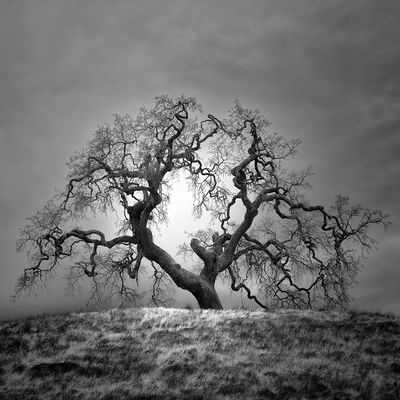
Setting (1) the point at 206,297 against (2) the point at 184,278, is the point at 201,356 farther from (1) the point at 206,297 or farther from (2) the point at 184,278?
(2) the point at 184,278

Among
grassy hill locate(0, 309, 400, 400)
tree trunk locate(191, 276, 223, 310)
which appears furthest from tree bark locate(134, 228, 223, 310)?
grassy hill locate(0, 309, 400, 400)

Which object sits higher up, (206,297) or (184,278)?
(184,278)

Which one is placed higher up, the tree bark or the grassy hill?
the tree bark

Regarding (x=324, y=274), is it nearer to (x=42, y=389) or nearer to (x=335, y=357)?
(x=335, y=357)

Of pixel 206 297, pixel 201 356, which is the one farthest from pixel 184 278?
pixel 201 356

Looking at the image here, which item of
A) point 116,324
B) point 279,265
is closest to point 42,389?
point 116,324

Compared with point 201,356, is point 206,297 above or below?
above

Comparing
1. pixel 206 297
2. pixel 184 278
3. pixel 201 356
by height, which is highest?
pixel 184 278

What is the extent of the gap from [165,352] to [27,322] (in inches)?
259

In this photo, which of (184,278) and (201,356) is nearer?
(201,356)

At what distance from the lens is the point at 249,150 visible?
81.7 ft

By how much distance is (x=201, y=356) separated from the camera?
14961 mm

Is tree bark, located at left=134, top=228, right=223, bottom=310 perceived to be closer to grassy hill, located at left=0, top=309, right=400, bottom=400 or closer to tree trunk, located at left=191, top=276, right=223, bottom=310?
tree trunk, located at left=191, top=276, right=223, bottom=310

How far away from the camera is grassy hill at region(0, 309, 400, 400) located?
1230 centimetres
